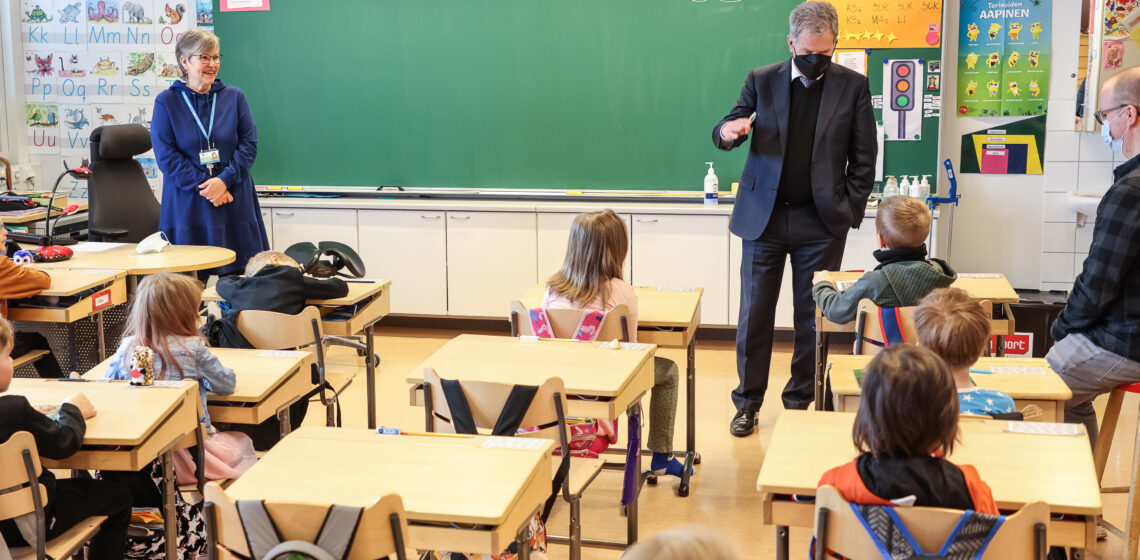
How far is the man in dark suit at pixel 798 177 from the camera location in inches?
174

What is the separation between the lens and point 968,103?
6031mm

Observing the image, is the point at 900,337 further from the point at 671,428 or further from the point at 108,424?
the point at 108,424

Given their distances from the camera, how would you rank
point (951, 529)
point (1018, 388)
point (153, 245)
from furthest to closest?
point (153, 245) < point (1018, 388) < point (951, 529)

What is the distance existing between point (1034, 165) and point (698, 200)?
6.10ft

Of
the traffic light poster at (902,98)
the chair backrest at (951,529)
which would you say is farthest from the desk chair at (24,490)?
the traffic light poster at (902,98)

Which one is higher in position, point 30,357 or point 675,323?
point 675,323

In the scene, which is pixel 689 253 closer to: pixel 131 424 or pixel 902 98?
pixel 902 98

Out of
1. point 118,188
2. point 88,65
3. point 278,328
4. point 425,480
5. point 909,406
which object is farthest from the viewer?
point 88,65

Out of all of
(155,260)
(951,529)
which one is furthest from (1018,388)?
(155,260)

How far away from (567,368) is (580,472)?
315 millimetres

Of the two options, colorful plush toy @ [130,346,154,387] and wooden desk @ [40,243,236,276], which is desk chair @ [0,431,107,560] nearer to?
colorful plush toy @ [130,346,154,387]

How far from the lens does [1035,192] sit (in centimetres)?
607

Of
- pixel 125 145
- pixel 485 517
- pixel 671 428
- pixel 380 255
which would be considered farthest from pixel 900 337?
pixel 125 145

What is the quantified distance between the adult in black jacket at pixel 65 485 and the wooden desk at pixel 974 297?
2438mm
